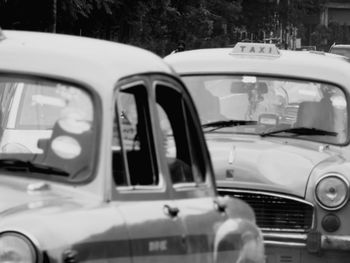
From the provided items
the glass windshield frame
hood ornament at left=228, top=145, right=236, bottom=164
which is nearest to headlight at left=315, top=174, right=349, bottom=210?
hood ornament at left=228, top=145, right=236, bottom=164

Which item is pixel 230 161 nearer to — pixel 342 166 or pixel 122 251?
pixel 342 166

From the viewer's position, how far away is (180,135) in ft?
19.7

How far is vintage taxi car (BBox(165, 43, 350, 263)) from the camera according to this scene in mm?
8852

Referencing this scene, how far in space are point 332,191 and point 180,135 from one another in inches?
119

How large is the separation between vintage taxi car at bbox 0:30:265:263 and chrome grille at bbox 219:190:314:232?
282cm

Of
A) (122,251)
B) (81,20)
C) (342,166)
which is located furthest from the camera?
(81,20)

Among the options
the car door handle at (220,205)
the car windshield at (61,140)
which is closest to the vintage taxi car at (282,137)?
the car door handle at (220,205)

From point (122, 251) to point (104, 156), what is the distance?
16.0 inches

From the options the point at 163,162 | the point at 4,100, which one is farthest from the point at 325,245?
the point at 163,162

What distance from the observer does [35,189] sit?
470 centimetres

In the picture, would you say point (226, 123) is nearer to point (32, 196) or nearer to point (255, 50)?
point (255, 50)

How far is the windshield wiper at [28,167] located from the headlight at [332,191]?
408 centimetres

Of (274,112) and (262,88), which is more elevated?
(262,88)

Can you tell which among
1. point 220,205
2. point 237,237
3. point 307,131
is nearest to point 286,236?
point 307,131
